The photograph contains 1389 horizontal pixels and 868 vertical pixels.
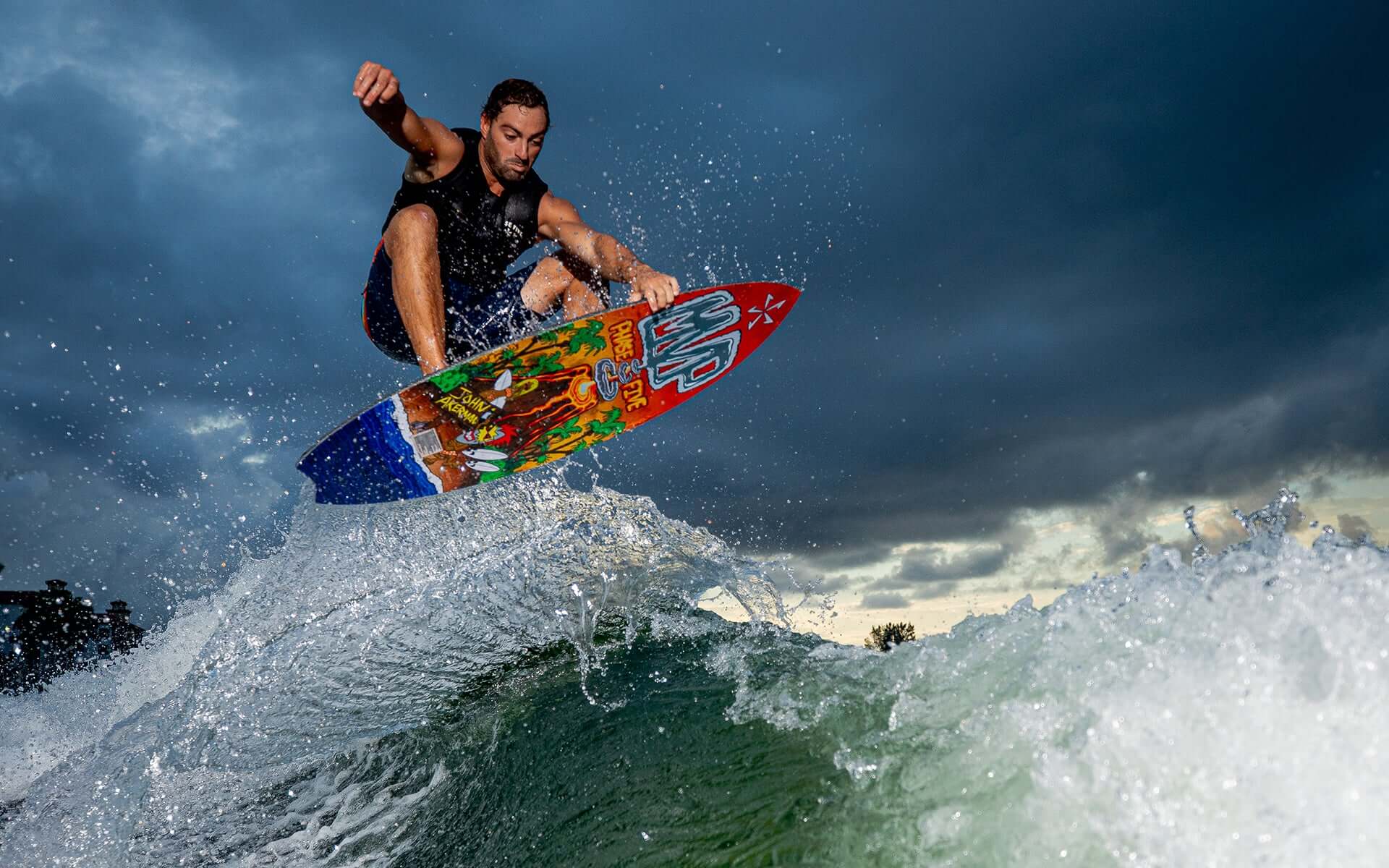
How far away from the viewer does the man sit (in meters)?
4.63

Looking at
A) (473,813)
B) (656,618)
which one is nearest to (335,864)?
(473,813)

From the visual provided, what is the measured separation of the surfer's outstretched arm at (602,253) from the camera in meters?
4.23

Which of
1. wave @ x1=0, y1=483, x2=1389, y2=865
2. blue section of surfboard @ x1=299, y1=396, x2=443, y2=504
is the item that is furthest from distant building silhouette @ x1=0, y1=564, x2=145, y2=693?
blue section of surfboard @ x1=299, y1=396, x2=443, y2=504

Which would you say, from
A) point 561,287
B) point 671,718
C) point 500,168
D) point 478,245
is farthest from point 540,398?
point 671,718

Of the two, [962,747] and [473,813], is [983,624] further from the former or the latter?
[473,813]

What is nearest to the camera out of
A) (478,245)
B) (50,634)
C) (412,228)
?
(412,228)

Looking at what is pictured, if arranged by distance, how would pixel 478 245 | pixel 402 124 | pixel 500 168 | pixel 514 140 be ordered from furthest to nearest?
pixel 478 245, pixel 500 168, pixel 514 140, pixel 402 124

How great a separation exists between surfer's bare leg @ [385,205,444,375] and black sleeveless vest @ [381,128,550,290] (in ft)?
0.45

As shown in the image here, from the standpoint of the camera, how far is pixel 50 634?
11.0 metres

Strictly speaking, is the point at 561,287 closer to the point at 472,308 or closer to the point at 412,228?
the point at 472,308

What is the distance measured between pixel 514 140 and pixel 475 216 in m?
0.52

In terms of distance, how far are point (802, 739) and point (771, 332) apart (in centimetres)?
326

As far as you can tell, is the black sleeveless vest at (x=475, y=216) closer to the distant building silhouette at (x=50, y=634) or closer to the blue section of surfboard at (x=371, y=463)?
the blue section of surfboard at (x=371, y=463)

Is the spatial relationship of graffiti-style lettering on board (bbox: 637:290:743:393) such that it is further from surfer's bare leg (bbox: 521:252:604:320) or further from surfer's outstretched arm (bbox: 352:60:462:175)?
surfer's outstretched arm (bbox: 352:60:462:175)
